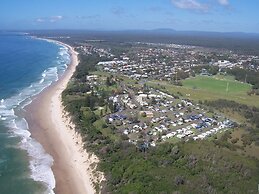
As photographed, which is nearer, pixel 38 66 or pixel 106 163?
pixel 106 163

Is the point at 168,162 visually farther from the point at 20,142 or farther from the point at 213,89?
the point at 213,89

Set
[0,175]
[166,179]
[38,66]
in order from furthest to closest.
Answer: [38,66] → [0,175] → [166,179]

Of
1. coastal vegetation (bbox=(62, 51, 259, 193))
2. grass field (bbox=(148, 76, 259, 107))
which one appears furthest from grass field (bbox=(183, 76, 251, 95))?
coastal vegetation (bbox=(62, 51, 259, 193))

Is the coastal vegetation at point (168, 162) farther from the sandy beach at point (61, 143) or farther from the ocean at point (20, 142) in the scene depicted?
the ocean at point (20, 142)

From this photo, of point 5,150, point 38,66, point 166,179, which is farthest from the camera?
point 38,66

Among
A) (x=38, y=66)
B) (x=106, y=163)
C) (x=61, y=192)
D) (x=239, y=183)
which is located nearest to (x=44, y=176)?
(x=61, y=192)

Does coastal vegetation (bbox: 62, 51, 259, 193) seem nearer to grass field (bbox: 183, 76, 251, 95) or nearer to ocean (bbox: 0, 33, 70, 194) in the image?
ocean (bbox: 0, 33, 70, 194)

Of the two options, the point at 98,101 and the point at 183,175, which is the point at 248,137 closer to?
A: the point at 183,175
